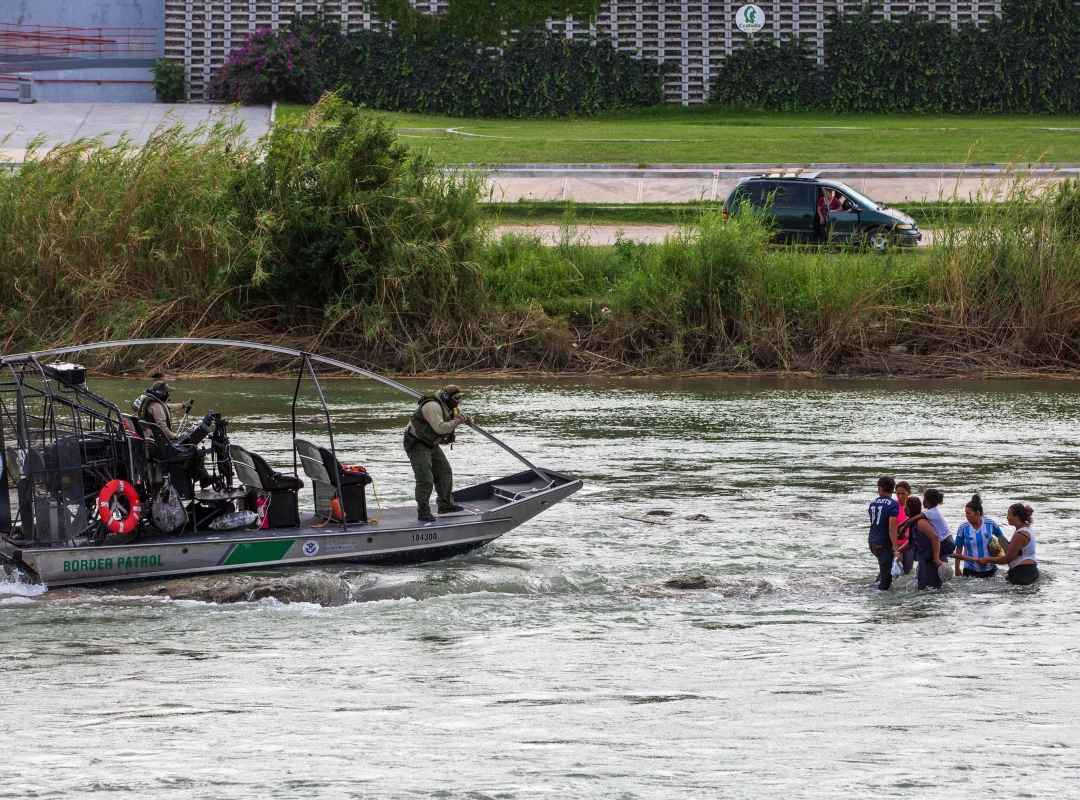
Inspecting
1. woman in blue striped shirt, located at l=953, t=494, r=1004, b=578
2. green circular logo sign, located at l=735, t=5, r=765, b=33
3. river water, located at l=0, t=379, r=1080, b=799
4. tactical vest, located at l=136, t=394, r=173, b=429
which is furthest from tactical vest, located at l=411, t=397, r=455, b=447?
green circular logo sign, located at l=735, t=5, r=765, b=33

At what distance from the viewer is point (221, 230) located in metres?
27.5

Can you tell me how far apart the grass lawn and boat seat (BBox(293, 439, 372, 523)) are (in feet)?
67.7

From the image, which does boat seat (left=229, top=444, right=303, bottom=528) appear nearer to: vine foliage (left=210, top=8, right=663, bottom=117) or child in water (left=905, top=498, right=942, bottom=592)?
child in water (left=905, top=498, right=942, bottom=592)

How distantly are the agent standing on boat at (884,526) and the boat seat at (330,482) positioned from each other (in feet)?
15.5

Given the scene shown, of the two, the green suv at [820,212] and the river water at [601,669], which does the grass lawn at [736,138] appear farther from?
the river water at [601,669]

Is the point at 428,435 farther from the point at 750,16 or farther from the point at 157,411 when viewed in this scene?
the point at 750,16

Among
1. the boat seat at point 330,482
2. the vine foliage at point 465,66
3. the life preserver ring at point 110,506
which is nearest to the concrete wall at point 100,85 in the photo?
the vine foliage at point 465,66

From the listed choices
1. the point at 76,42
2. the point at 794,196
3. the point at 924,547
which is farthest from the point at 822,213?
the point at 76,42

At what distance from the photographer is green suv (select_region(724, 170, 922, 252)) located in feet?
98.2

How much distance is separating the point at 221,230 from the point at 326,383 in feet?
12.2

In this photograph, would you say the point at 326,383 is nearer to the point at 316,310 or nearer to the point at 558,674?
the point at 316,310

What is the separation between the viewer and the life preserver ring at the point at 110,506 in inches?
498

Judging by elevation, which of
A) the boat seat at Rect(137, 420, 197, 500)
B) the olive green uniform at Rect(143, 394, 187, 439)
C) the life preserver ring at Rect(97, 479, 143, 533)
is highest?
the olive green uniform at Rect(143, 394, 187, 439)

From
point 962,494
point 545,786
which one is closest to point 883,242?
point 962,494
